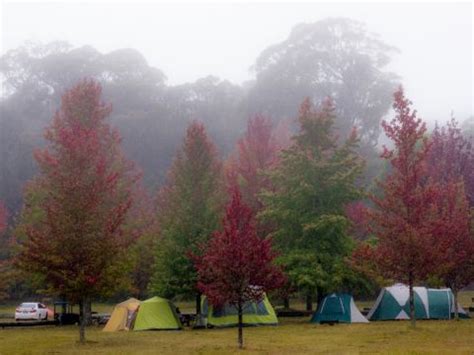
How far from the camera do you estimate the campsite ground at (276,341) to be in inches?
797

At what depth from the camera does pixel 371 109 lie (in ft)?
266

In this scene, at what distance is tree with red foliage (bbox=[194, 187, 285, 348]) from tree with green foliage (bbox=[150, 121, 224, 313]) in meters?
11.7

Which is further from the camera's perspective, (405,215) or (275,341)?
(405,215)

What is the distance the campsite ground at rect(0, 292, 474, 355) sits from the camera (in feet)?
66.4

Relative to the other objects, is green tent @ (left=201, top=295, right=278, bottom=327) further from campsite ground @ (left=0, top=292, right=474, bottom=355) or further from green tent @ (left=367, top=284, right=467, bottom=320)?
green tent @ (left=367, top=284, right=467, bottom=320)

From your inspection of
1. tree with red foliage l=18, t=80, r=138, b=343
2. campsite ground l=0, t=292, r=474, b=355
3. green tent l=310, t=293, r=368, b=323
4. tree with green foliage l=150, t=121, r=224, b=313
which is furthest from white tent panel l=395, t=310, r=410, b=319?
tree with red foliage l=18, t=80, r=138, b=343

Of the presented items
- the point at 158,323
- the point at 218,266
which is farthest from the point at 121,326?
the point at 218,266

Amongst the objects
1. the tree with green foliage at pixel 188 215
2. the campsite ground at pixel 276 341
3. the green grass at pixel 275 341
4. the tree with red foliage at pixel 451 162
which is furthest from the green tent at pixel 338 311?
the tree with red foliage at pixel 451 162

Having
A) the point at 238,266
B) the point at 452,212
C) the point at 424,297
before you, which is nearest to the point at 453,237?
the point at 452,212

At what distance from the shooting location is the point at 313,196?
116 feet

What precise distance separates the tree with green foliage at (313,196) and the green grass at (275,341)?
513 cm

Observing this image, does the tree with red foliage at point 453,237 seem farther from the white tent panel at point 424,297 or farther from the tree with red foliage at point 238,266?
the tree with red foliage at point 238,266

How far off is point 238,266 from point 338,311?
494 inches

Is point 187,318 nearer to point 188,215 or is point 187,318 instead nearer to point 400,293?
point 188,215
